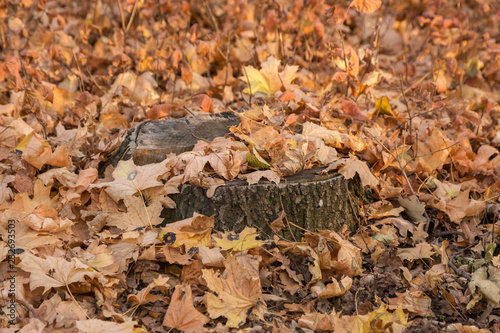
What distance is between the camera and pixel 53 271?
6.01ft

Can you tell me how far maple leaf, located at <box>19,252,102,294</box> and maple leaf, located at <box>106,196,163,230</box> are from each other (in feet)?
1.16

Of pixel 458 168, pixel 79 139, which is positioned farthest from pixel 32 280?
pixel 458 168

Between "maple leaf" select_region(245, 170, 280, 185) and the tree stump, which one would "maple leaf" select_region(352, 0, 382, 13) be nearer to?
the tree stump

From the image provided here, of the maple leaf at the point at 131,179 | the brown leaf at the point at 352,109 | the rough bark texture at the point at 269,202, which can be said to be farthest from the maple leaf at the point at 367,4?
the maple leaf at the point at 131,179

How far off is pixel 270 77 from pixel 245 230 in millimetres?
1228

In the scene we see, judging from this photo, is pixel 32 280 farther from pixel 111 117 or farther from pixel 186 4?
pixel 186 4

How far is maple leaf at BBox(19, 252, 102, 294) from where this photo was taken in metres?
1.78

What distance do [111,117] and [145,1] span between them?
6.06 ft

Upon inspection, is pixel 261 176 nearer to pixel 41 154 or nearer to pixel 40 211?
pixel 40 211

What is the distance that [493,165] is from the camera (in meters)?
2.79

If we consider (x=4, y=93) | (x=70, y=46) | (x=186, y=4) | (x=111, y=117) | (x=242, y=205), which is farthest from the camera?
(x=186, y=4)

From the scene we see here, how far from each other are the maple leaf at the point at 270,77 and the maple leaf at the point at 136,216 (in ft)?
3.61

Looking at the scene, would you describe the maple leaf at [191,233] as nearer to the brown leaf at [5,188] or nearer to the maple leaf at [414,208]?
the brown leaf at [5,188]

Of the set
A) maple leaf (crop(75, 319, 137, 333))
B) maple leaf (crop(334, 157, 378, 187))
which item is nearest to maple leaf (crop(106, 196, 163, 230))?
maple leaf (crop(75, 319, 137, 333))
